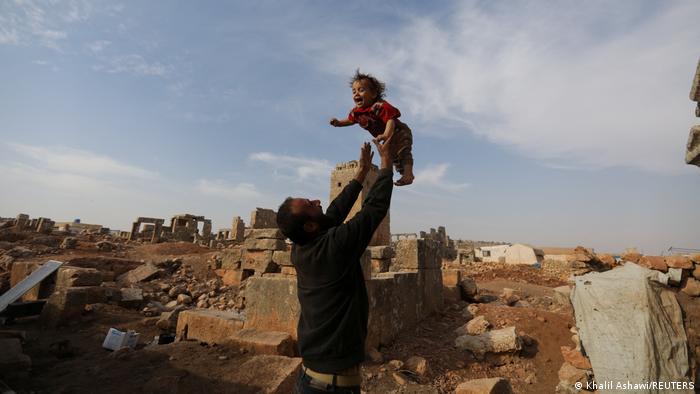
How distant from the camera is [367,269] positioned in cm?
558

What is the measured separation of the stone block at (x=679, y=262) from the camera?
5.12 m

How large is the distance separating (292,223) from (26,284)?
8.67 m

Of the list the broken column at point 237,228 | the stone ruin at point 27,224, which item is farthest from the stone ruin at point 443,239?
the stone ruin at point 27,224

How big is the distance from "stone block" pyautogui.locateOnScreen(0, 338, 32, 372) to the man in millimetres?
4198

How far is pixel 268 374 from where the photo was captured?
3.57m

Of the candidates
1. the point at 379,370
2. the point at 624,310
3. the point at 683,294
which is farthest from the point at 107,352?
the point at 683,294

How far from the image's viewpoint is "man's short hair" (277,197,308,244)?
2043 mm

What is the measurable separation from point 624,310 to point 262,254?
7982mm

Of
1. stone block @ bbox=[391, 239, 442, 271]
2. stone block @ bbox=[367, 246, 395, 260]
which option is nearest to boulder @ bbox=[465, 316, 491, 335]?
stone block @ bbox=[391, 239, 442, 271]

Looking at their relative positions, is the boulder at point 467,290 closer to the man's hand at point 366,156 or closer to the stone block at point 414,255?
the stone block at point 414,255

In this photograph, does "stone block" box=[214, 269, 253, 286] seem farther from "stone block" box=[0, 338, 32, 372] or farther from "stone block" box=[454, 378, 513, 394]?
"stone block" box=[454, 378, 513, 394]

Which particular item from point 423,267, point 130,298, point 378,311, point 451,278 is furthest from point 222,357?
point 451,278

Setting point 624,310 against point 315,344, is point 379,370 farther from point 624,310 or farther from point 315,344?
point 624,310

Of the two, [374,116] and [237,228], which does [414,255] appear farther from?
[237,228]
